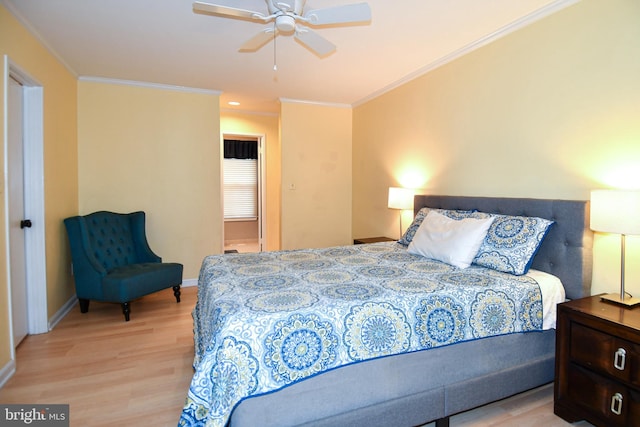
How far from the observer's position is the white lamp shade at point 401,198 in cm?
373

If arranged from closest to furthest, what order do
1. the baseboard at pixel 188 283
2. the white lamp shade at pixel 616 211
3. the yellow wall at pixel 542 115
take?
the white lamp shade at pixel 616 211 → the yellow wall at pixel 542 115 → the baseboard at pixel 188 283

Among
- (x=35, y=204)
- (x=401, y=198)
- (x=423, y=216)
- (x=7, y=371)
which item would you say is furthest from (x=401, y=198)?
(x=7, y=371)

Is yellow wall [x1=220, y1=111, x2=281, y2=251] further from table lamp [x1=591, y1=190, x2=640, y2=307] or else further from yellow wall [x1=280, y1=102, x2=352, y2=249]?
table lamp [x1=591, y1=190, x2=640, y2=307]

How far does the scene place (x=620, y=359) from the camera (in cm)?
162

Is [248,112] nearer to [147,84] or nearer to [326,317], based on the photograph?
[147,84]

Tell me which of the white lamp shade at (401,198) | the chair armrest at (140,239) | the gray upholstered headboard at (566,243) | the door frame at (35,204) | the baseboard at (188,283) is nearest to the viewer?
the gray upholstered headboard at (566,243)

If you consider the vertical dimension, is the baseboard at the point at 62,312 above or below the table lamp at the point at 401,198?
below

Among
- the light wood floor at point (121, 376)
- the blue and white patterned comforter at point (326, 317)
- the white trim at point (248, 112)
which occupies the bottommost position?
the light wood floor at point (121, 376)

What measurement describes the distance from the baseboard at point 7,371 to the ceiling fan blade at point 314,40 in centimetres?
290

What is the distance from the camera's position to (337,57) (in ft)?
10.8

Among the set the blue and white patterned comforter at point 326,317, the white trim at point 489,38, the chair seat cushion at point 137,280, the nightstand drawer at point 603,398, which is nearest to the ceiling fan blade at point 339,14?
the white trim at point 489,38

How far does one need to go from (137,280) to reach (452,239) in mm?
2836

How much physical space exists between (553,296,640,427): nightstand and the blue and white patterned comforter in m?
0.19

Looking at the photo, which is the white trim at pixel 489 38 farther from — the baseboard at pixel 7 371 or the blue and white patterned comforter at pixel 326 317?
the baseboard at pixel 7 371
